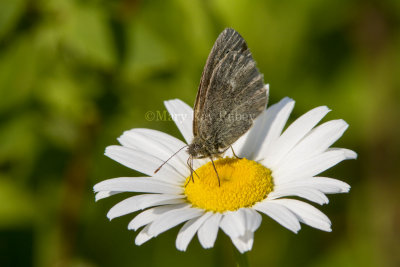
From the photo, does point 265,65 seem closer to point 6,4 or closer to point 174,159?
point 174,159

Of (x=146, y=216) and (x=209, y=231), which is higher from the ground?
(x=146, y=216)

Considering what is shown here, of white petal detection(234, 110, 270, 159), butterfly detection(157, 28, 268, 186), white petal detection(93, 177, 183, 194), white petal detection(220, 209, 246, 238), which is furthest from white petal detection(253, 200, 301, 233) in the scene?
white petal detection(234, 110, 270, 159)

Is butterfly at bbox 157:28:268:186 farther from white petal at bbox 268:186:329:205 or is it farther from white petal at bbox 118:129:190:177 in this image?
white petal at bbox 268:186:329:205

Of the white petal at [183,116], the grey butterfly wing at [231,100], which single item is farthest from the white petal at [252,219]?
the white petal at [183,116]

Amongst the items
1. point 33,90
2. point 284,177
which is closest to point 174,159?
point 284,177

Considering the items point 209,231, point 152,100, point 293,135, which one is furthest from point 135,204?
point 152,100

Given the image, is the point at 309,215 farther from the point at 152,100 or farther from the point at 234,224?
the point at 152,100

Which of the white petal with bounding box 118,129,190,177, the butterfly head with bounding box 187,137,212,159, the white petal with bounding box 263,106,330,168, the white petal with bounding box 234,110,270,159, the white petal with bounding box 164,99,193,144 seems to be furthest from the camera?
the white petal with bounding box 164,99,193,144

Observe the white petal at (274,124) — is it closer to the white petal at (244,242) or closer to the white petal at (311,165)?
the white petal at (311,165)
